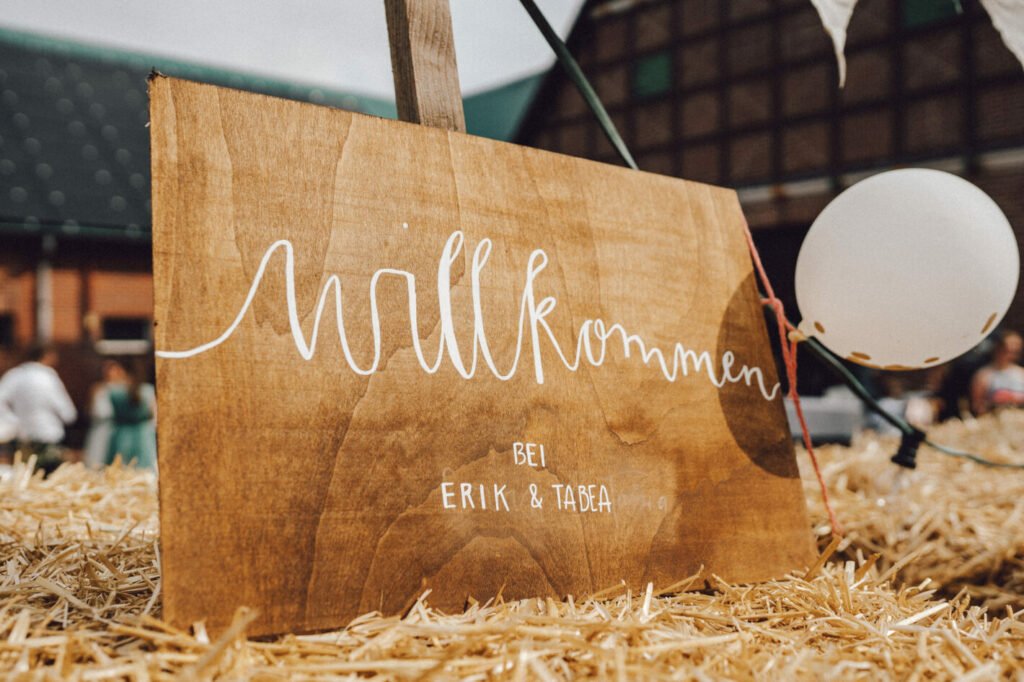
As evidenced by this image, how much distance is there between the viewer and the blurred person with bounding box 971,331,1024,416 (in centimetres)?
540

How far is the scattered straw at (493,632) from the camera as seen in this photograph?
755 millimetres

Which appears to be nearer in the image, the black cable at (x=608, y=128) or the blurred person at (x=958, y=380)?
the black cable at (x=608, y=128)

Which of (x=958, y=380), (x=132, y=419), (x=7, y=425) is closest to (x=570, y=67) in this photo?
(x=132, y=419)

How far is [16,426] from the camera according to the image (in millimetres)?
5602

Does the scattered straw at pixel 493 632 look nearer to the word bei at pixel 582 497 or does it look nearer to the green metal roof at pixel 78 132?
the word bei at pixel 582 497

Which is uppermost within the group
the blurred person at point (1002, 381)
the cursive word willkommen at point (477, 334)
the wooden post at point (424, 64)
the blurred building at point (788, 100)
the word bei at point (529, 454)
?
the blurred building at point (788, 100)

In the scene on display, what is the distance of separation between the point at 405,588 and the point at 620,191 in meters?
0.72

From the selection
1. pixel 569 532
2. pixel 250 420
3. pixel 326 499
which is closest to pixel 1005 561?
pixel 569 532

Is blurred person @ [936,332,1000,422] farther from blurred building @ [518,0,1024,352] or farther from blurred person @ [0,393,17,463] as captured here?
blurred person @ [0,393,17,463]

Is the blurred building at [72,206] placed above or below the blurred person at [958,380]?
above

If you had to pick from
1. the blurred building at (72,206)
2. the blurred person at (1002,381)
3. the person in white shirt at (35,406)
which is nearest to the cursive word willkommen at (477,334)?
the blurred person at (1002,381)

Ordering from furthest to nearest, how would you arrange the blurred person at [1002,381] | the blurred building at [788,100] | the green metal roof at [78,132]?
the green metal roof at [78,132]
the blurred building at [788,100]
the blurred person at [1002,381]

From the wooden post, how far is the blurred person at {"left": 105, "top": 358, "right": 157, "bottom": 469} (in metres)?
4.68

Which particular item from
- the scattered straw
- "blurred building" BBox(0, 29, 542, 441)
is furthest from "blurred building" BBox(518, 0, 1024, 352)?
the scattered straw
